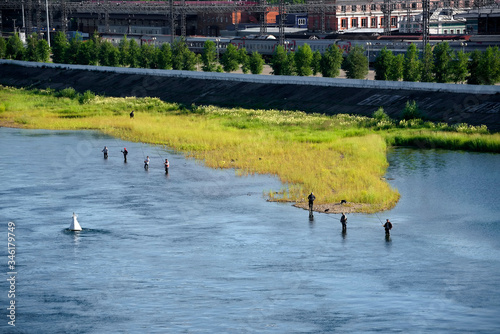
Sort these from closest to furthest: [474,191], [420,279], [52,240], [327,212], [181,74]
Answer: [420,279], [52,240], [327,212], [474,191], [181,74]

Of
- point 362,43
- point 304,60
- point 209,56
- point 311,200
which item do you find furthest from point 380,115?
point 362,43

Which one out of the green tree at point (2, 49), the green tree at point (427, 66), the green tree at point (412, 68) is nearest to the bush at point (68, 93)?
the green tree at point (412, 68)

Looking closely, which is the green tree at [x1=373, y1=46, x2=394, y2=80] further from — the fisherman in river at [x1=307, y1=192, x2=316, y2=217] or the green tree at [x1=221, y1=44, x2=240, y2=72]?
the fisherman in river at [x1=307, y1=192, x2=316, y2=217]

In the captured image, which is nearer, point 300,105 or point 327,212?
point 327,212

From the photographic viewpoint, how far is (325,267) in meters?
35.5

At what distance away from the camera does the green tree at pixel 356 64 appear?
94.4m

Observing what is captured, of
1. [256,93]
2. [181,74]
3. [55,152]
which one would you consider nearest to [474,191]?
[55,152]

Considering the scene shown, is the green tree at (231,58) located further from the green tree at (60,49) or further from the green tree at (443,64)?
the green tree at (60,49)

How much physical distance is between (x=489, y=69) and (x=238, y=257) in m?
53.5

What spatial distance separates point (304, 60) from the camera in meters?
101

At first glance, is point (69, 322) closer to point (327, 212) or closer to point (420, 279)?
point (420, 279)

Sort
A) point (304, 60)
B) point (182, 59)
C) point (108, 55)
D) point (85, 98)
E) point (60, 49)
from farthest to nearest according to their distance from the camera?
point (60, 49), point (108, 55), point (182, 59), point (304, 60), point (85, 98)

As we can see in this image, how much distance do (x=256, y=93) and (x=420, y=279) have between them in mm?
64759

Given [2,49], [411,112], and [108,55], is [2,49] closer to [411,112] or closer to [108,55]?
[108,55]
